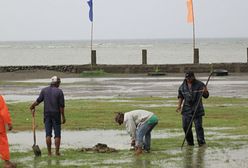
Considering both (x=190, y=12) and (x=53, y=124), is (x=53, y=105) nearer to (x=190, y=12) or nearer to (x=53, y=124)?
(x=53, y=124)

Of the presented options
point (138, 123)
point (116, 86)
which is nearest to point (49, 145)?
point (138, 123)

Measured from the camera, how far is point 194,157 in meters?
14.2

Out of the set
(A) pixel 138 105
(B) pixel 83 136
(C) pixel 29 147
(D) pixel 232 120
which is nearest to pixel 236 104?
(A) pixel 138 105

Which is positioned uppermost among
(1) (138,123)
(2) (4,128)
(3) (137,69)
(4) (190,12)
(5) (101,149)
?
(4) (190,12)

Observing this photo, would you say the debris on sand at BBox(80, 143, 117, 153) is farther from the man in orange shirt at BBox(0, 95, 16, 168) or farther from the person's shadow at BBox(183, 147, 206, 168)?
the man in orange shirt at BBox(0, 95, 16, 168)

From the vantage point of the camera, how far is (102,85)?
37844 millimetres

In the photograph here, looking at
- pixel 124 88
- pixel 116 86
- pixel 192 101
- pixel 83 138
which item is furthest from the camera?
pixel 116 86

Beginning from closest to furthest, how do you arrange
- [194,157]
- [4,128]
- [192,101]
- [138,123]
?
1. [4,128]
2. [194,157]
3. [138,123]
4. [192,101]

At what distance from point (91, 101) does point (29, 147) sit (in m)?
11.8

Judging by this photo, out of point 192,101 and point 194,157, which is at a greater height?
point 192,101

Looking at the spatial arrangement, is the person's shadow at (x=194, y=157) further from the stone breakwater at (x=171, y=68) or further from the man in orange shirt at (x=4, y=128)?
the stone breakwater at (x=171, y=68)

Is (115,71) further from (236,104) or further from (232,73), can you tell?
(236,104)

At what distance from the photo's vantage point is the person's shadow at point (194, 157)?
43.7 ft

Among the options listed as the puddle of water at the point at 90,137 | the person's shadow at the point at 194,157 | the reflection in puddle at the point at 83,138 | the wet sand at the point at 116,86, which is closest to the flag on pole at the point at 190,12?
the wet sand at the point at 116,86
